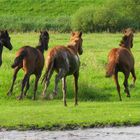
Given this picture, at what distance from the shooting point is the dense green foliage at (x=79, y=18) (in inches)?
2894

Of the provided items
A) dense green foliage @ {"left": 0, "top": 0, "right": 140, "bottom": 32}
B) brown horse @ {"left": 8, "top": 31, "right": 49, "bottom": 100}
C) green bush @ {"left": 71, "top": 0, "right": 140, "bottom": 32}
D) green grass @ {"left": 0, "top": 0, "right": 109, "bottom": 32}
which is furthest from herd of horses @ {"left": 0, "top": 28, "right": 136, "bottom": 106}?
green grass @ {"left": 0, "top": 0, "right": 109, "bottom": 32}

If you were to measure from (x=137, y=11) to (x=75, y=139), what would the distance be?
65739mm

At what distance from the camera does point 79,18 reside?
74812mm

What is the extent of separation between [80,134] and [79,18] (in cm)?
5965

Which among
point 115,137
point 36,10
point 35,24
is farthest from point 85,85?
point 36,10

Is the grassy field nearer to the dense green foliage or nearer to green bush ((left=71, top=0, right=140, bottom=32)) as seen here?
green bush ((left=71, top=0, right=140, bottom=32))

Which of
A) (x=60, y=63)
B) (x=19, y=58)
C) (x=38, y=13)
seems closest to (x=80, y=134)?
(x=60, y=63)

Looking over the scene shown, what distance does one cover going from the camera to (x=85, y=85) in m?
24.8

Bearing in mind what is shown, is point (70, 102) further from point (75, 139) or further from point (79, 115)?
point (75, 139)

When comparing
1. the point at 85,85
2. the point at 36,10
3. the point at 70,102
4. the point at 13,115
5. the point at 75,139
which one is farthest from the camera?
the point at 36,10

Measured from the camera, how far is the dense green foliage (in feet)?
241

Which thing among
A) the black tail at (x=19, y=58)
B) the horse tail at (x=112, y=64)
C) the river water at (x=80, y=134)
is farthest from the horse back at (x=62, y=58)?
the river water at (x=80, y=134)

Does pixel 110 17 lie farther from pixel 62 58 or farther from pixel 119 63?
pixel 62 58

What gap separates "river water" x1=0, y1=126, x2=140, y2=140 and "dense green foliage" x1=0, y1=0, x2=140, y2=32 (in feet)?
185
